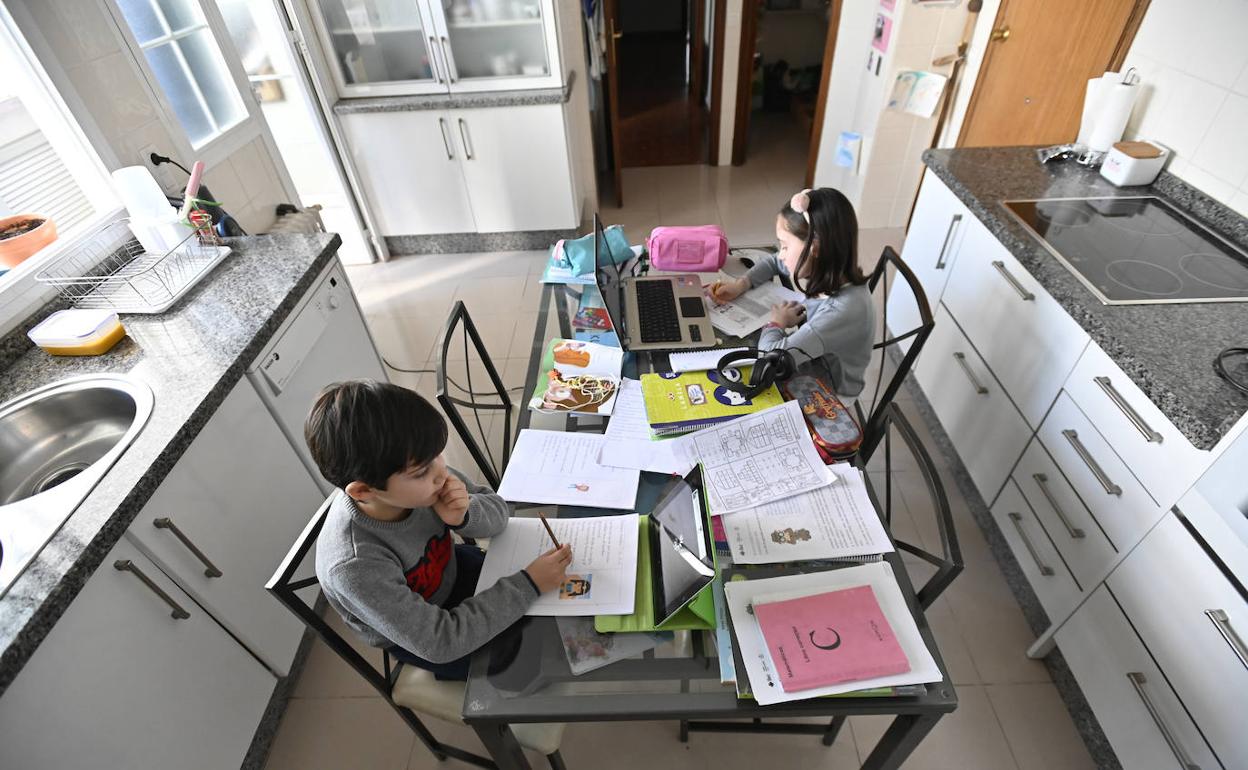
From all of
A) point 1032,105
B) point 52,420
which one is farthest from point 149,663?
point 1032,105

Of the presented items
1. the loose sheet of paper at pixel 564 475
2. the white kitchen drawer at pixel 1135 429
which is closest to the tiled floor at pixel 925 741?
the white kitchen drawer at pixel 1135 429

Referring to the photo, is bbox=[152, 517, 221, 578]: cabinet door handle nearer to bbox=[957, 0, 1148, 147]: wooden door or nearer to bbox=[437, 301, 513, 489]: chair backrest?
bbox=[437, 301, 513, 489]: chair backrest

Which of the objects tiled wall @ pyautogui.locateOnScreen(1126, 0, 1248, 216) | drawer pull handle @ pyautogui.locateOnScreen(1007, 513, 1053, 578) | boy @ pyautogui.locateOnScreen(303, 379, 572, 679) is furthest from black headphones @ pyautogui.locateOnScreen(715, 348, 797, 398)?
tiled wall @ pyautogui.locateOnScreen(1126, 0, 1248, 216)

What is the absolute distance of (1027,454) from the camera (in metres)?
1.65

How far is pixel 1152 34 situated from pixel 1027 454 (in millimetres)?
1439

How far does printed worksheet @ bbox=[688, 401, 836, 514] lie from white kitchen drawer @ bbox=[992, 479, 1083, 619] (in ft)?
2.97

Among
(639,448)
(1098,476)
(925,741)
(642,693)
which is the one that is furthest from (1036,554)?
(642,693)

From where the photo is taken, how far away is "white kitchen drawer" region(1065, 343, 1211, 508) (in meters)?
1.17

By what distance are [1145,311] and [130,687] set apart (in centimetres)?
232

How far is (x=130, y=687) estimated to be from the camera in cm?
111

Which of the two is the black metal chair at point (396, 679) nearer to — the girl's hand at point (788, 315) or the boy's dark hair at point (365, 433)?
the boy's dark hair at point (365, 433)

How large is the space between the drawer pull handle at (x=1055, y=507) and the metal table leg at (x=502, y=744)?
4.61 ft

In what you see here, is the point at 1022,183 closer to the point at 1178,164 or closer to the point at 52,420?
the point at 1178,164

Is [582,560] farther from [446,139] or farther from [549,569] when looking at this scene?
[446,139]
